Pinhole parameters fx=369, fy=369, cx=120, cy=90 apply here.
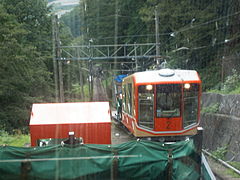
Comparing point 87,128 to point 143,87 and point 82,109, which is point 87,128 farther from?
point 143,87

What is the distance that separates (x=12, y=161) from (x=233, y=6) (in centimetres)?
1929

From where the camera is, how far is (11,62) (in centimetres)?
2080

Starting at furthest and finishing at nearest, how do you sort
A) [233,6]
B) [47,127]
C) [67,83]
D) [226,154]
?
[67,83]
[233,6]
[226,154]
[47,127]

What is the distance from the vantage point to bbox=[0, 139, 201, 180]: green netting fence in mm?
6562

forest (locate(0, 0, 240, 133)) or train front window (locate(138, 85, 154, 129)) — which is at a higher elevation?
forest (locate(0, 0, 240, 133))

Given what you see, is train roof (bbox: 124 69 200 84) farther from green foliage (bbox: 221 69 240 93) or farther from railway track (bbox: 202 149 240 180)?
green foliage (bbox: 221 69 240 93)

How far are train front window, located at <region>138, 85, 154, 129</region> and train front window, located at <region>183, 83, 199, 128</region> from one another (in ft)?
3.90

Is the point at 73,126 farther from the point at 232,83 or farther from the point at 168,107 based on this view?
the point at 232,83

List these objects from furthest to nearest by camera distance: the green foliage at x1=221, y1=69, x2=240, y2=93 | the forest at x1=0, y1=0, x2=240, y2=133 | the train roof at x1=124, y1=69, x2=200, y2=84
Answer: the forest at x1=0, y1=0, x2=240, y2=133
the green foliage at x1=221, y1=69, x2=240, y2=93
the train roof at x1=124, y1=69, x2=200, y2=84

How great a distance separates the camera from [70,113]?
10.3 metres

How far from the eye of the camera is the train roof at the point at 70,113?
977cm

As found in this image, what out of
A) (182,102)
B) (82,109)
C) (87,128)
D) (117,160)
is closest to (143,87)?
(182,102)

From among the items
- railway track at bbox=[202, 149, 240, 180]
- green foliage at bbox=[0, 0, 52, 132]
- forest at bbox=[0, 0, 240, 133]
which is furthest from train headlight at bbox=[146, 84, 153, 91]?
green foliage at bbox=[0, 0, 52, 132]

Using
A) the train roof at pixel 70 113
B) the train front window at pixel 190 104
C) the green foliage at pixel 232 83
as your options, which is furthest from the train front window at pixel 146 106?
the green foliage at pixel 232 83
